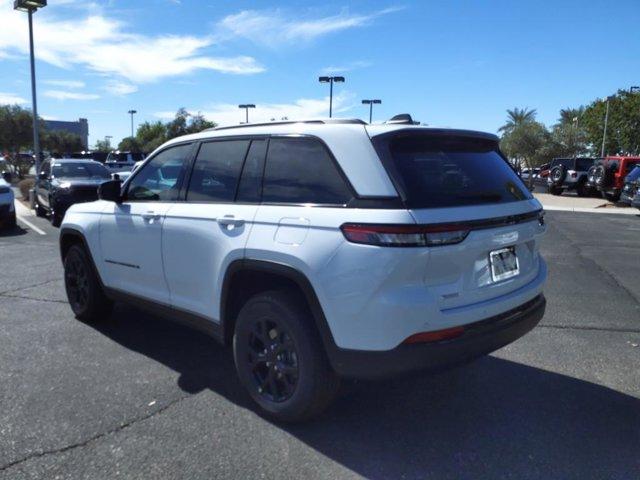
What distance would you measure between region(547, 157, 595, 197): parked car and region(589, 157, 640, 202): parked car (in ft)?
12.3

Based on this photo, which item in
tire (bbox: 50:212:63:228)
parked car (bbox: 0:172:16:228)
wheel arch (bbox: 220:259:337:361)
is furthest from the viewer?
tire (bbox: 50:212:63:228)

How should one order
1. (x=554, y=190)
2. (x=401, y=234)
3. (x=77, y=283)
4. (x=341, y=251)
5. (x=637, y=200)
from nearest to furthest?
1. (x=401, y=234)
2. (x=341, y=251)
3. (x=77, y=283)
4. (x=637, y=200)
5. (x=554, y=190)

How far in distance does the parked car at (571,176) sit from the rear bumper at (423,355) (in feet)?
84.2

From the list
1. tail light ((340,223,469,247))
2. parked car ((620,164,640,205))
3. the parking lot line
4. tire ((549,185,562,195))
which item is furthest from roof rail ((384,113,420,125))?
tire ((549,185,562,195))

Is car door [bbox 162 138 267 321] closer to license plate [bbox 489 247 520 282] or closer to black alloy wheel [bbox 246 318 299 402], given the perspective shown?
black alloy wheel [bbox 246 318 299 402]

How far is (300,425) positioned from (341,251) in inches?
46.9

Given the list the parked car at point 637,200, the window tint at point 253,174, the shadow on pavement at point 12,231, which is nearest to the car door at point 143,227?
the window tint at point 253,174

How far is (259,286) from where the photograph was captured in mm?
3453

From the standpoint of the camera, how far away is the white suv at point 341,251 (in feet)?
9.19

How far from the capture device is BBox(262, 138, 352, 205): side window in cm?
307

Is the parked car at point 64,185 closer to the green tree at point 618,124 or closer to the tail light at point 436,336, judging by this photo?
the tail light at point 436,336

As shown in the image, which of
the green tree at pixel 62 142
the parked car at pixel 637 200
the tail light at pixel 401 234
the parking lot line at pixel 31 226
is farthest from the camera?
the green tree at pixel 62 142

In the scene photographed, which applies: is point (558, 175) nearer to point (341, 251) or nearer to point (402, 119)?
point (402, 119)

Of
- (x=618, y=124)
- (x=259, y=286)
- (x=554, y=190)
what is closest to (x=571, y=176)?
(x=554, y=190)
